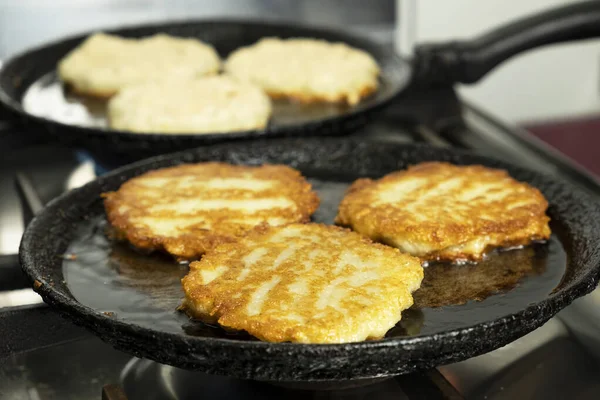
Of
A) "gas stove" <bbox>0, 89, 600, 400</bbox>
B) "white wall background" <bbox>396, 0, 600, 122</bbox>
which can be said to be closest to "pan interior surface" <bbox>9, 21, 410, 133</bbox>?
"gas stove" <bbox>0, 89, 600, 400</bbox>

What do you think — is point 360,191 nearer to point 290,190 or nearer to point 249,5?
point 290,190

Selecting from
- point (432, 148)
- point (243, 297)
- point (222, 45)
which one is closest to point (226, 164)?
point (432, 148)

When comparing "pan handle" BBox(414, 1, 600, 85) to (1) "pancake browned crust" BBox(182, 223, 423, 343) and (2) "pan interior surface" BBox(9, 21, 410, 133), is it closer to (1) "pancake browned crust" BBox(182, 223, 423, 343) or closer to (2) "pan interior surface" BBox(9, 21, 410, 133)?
(2) "pan interior surface" BBox(9, 21, 410, 133)

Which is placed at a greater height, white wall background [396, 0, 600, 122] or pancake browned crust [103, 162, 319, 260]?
pancake browned crust [103, 162, 319, 260]

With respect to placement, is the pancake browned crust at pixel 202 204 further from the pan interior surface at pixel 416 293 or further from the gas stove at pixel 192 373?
the gas stove at pixel 192 373

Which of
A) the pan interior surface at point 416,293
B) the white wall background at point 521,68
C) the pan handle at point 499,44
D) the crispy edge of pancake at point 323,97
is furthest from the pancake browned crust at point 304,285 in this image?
the white wall background at point 521,68

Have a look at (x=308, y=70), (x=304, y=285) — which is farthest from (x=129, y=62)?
(x=304, y=285)

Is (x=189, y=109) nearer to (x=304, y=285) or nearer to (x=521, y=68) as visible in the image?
(x=304, y=285)

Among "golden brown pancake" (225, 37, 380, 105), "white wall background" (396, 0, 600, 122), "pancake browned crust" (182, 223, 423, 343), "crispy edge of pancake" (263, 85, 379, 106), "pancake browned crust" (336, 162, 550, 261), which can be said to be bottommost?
"white wall background" (396, 0, 600, 122)
